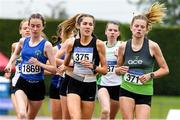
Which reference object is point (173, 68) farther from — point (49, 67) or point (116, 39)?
point (49, 67)

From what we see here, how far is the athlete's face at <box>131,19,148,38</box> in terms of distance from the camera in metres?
10.2

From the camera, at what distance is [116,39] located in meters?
12.6

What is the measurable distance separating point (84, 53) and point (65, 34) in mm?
1861

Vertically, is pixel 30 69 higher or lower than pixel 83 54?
lower

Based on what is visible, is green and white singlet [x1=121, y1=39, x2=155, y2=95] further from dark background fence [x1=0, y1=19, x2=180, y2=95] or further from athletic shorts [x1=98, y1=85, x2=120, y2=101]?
dark background fence [x1=0, y1=19, x2=180, y2=95]

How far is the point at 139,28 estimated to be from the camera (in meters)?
10.2

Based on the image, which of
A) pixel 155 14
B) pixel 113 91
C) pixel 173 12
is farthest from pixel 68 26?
pixel 173 12

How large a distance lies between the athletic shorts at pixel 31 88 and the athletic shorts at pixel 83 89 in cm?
67

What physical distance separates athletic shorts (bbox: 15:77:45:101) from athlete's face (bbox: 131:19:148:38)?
5.78 feet

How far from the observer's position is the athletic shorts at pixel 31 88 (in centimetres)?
1091

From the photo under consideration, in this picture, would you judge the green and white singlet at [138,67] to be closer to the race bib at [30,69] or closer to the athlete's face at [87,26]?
the athlete's face at [87,26]

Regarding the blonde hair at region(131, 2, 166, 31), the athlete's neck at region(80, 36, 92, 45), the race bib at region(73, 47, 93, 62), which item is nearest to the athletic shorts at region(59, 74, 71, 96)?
the race bib at region(73, 47, 93, 62)

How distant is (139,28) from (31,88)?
197 cm

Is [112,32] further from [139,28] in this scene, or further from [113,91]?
[139,28]
